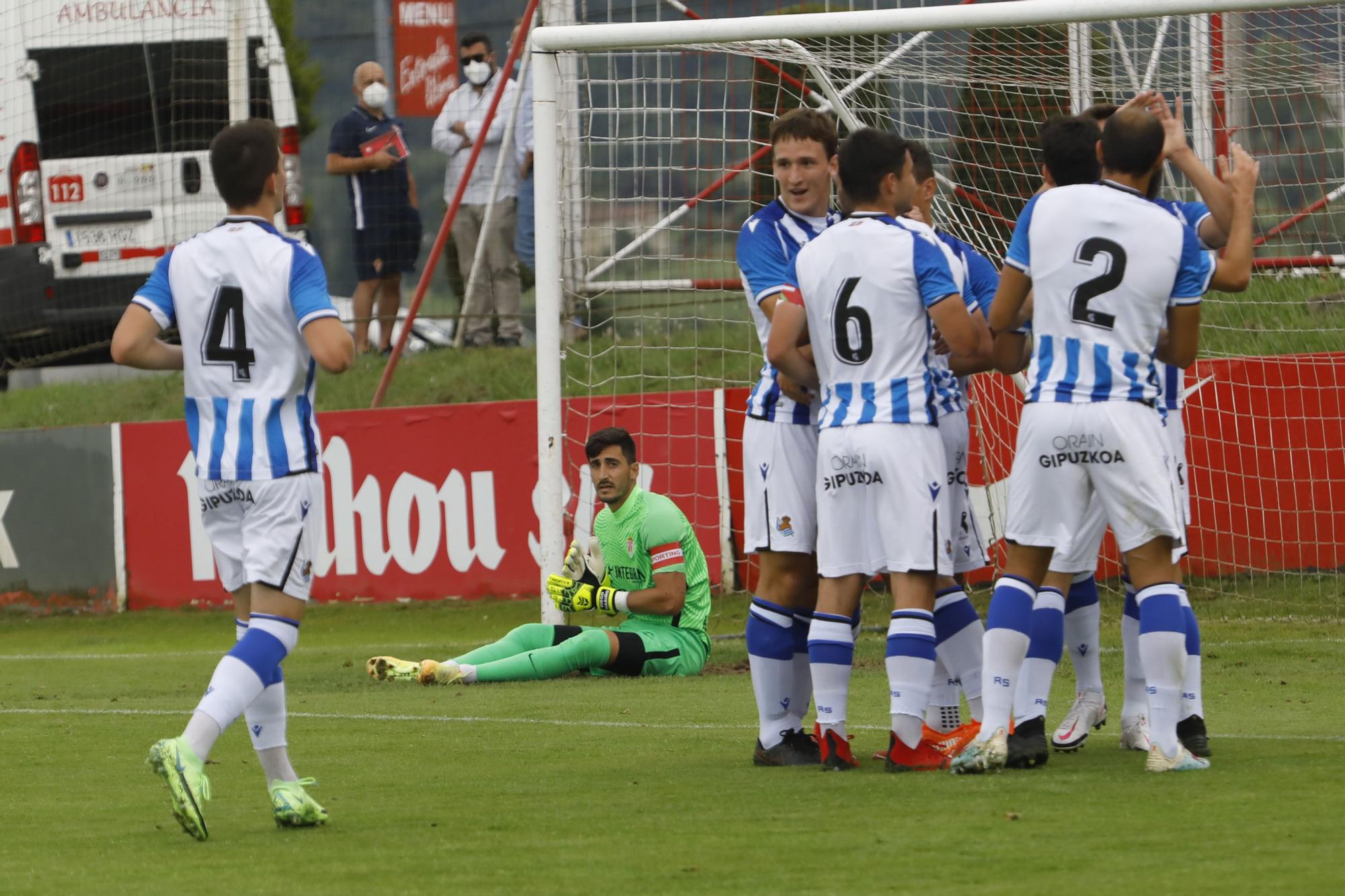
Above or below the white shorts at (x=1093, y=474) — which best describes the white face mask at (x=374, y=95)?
above

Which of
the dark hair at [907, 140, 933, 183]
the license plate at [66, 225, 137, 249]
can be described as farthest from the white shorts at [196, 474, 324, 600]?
the license plate at [66, 225, 137, 249]

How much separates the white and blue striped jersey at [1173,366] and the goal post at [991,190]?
3.64m

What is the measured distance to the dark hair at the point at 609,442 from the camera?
29.7ft

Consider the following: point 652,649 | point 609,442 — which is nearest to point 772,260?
point 609,442

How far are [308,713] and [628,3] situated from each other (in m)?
8.45

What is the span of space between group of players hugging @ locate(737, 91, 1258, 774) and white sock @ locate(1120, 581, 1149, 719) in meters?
0.05

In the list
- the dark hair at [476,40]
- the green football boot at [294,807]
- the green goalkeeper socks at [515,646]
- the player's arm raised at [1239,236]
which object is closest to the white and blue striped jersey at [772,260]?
the player's arm raised at [1239,236]

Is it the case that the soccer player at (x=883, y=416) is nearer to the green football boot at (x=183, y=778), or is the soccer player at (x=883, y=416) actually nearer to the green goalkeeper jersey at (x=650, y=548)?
the green football boot at (x=183, y=778)

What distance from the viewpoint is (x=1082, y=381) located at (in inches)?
214

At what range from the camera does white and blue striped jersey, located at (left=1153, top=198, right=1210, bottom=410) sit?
19.3 feet

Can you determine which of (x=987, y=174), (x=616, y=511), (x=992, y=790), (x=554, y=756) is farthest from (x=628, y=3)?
(x=992, y=790)

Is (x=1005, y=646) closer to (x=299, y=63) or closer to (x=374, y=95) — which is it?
(x=374, y=95)

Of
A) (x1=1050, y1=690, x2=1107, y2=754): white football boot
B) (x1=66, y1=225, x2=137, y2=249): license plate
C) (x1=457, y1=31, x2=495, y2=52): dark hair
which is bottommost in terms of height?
(x1=1050, y1=690, x2=1107, y2=754): white football boot

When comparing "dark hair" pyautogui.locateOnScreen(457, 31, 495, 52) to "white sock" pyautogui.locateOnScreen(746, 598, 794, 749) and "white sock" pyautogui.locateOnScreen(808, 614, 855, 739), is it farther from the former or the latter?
"white sock" pyautogui.locateOnScreen(808, 614, 855, 739)
